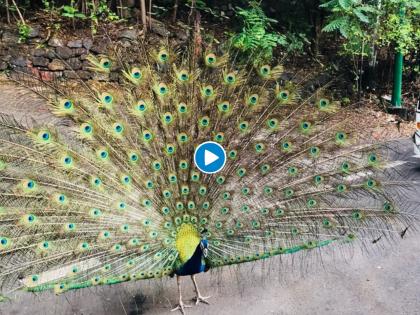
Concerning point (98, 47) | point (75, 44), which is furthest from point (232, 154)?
point (75, 44)

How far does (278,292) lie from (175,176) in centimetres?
145

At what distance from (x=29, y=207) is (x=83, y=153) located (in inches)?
22.5

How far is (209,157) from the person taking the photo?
4.54 metres

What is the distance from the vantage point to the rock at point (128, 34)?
10.3m

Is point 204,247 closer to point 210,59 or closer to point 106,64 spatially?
point 210,59

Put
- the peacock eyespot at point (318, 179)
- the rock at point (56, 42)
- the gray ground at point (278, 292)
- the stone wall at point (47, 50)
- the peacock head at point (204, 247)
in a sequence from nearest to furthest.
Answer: the peacock head at point (204, 247), the peacock eyespot at point (318, 179), the gray ground at point (278, 292), the stone wall at point (47, 50), the rock at point (56, 42)

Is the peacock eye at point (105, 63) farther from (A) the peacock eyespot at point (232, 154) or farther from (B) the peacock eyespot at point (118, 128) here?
(A) the peacock eyespot at point (232, 154)

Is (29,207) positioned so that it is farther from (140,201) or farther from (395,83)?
(395,83)

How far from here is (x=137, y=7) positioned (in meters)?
11.1

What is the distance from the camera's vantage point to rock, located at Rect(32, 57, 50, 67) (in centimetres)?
980

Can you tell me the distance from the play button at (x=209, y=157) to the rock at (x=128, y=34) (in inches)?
243

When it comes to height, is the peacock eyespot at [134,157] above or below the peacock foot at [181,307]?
above

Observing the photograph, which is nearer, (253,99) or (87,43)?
(253,99)

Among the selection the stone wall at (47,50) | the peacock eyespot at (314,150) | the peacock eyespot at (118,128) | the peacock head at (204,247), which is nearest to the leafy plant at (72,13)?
the stone wall at (47,50)
